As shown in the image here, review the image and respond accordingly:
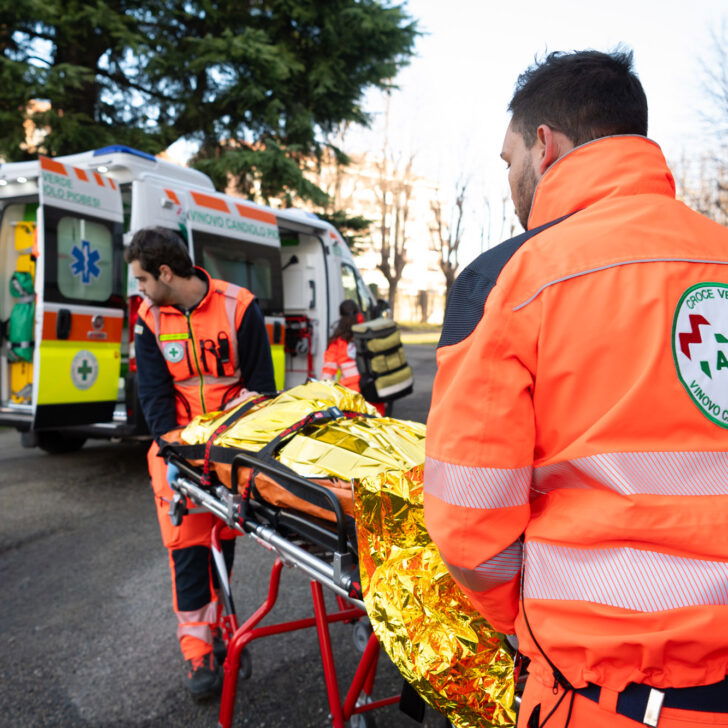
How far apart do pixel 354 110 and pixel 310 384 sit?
10.7 meters

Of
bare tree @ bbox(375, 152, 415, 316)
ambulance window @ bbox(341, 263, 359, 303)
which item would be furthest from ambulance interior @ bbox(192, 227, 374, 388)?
bare tree @ bbox(375, 152, 415, 316)

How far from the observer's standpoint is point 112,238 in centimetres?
527

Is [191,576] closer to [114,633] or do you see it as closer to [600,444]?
[114,633]

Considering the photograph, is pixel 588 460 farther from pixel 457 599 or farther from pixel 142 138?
pixel 142 138

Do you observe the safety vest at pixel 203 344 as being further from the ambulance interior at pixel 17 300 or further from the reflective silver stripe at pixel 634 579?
the ambulance interior at pixel 17 300

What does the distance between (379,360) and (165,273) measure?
13.9 feet

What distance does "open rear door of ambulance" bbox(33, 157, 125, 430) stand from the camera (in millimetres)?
4707

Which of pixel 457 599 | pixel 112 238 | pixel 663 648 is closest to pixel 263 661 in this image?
pixel 457 599

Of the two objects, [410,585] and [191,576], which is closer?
[410,585]

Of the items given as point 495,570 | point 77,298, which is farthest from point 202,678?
point 77,298

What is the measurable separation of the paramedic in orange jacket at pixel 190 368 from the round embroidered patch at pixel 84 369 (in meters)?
2.45

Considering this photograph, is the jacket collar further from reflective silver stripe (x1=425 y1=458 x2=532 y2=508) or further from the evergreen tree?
the evergreen tree

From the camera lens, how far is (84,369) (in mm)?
5012

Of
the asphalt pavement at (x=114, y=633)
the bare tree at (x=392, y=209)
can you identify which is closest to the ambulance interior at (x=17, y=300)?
the asphalt pavement at (x=114, y=633)
